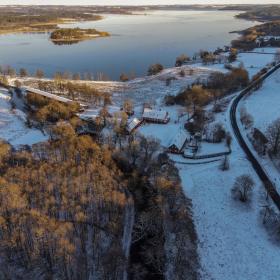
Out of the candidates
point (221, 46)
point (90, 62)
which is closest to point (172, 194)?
point (90, 62)

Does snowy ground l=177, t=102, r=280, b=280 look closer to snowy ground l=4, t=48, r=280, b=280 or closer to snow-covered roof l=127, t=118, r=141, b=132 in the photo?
snowy ground l=4, t=48, r=280, b=280

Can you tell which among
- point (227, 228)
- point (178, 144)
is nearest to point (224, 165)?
point (178, 144)

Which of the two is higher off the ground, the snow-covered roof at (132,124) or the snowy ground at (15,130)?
the snow-covered roof at (132,124)

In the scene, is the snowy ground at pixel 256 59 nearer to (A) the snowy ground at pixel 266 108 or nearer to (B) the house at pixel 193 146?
(A) the snowy ground at pixel 266 108

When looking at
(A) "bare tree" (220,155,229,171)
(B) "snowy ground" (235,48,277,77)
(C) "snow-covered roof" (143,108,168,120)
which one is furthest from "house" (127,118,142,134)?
(B) "snowy ground" (235,48,277,77)

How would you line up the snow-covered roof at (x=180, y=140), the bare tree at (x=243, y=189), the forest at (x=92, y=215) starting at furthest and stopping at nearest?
the snow-covered roof at (x=180, y=140) → the bare tree at (x=243, y=189) → the forest at (x=92, y=215)

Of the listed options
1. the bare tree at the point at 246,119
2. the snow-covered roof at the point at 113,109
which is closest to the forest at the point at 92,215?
the bare tree at the point at 246,119
